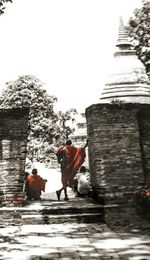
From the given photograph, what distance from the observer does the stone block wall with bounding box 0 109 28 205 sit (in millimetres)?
10562

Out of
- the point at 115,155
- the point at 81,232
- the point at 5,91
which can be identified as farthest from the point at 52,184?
the point at 5,91

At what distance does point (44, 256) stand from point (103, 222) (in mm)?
3326

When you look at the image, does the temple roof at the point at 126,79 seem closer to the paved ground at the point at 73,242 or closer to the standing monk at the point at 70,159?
the standing monk at the point at 70,159

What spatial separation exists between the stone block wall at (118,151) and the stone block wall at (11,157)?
5.84 feet

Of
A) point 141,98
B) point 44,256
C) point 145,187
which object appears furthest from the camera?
point 141,98

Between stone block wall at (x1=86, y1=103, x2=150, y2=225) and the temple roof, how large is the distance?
10432 millimetres

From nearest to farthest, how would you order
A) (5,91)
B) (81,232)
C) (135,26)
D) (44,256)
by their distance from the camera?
1. (44,256)
2. (81,232)
3. (135,26)
4. (5,91)

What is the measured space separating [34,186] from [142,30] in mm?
7007

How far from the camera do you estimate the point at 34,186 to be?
40.7 feet

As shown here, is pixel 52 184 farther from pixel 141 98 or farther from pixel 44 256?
pixel 44 256

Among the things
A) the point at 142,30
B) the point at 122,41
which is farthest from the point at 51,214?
the point at 122,41

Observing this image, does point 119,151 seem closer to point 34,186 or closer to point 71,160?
point 71,160

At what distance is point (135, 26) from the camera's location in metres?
16.2

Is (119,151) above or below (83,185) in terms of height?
above
